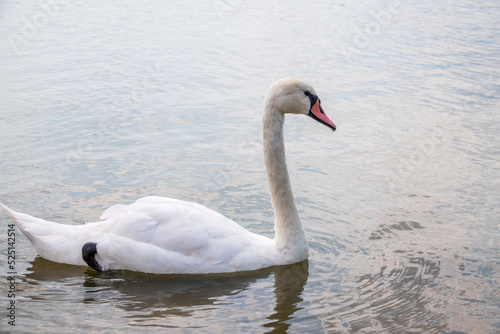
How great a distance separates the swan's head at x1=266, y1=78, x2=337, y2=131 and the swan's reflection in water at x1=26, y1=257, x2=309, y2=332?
1.43 meters

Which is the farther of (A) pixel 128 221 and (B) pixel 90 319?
(A) pixel 128 221

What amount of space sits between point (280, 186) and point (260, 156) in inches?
103

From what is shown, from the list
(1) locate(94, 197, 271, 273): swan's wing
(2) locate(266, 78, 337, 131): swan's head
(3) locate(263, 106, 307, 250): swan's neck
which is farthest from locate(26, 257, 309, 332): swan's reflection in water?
(2) locate(266, 78, 337, 131): swan's head

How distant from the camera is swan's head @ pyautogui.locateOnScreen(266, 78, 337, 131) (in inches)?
237

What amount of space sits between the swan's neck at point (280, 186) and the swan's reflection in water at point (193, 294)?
0.26 meters

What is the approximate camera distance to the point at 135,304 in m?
5.37

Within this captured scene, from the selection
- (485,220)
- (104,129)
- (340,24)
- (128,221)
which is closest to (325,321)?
(128,221)

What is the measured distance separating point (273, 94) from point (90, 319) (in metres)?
2.46

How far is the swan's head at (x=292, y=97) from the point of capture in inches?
237

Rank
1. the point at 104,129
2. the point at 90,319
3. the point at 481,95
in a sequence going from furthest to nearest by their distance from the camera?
the point at 481,95 < the point at 104,129 < the point at 90,319

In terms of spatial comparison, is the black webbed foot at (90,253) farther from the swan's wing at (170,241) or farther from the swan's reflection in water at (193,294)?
the swan's reflection in water at (193,294)

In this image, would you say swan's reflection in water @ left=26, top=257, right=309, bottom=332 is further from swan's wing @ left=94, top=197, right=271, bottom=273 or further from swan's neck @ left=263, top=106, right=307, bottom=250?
swan's neck @ left=263, top=106, right=307, bottom=250

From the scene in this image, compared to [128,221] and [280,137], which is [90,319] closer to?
[128,221]

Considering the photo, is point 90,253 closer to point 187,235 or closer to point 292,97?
point 187,235
